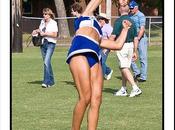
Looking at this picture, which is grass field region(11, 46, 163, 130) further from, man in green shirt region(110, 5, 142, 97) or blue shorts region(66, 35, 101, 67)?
blue shorts region(66, 35, 101, 67)

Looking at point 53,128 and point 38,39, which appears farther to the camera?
point 38,39

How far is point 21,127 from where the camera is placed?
8438 mm

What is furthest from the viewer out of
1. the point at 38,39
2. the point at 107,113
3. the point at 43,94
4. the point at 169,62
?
the point at 38,39

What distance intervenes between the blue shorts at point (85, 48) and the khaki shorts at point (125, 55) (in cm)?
441

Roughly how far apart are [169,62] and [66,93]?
176 inches

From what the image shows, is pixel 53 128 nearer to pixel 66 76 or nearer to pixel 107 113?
pixel 107 113

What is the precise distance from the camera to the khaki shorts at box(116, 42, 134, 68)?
11.6 meters

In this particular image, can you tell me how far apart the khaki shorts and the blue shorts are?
14.5 feet

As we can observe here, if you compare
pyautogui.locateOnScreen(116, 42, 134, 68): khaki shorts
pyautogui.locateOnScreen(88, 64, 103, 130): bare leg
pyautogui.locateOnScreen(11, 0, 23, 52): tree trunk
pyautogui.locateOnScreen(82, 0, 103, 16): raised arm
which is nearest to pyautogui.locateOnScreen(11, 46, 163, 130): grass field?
pyautogui.locateOnScreen(116, 42, 134, 68): khaki shorts

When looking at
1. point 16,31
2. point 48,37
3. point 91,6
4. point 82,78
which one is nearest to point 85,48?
point 82,78

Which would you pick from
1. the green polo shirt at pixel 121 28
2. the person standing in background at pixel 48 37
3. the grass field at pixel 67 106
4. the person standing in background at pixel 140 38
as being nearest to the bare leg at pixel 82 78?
the grass field at pixel 67 106

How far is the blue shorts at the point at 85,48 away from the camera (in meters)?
7.10

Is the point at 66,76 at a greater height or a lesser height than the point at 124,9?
lesser
